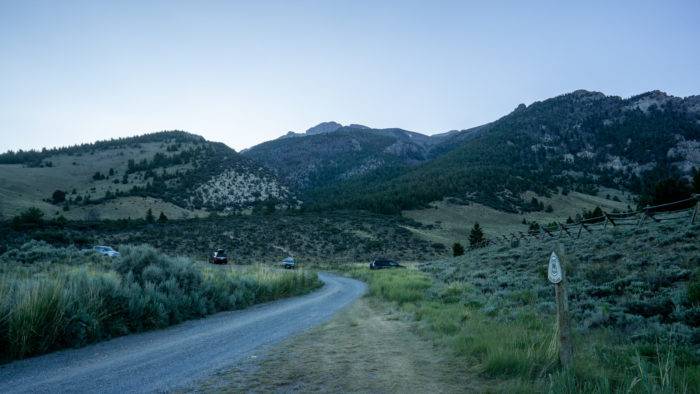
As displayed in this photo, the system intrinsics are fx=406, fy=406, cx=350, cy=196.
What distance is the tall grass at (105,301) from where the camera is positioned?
791 centimetres

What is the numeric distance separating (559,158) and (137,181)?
137 meters

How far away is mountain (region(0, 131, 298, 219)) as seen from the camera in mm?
88188

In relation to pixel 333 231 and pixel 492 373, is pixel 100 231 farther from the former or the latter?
pixel 492 373

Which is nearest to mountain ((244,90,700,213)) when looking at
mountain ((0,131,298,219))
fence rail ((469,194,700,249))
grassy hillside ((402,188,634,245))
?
grassy hillside ((402,188,634,245))

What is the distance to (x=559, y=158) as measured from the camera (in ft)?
474

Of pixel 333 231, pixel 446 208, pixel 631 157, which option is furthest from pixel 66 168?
pixel 631 157

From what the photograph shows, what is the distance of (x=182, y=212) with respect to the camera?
91812mm

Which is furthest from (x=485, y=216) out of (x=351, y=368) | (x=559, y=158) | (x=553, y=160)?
(x=351, y=368)

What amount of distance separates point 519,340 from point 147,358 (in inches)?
276

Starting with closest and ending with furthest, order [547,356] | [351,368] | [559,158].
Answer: [547,356]
[351,368]
[559,158]

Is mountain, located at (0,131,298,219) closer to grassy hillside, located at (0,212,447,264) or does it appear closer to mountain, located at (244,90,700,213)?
mountain, located at (244,90,700,213)

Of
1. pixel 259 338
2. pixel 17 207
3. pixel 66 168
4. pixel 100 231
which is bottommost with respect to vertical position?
pixel 259 338

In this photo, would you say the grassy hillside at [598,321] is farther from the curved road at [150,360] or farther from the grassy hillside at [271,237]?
the grassy hillside at [271,237]

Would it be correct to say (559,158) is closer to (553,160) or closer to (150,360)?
(553,160)
